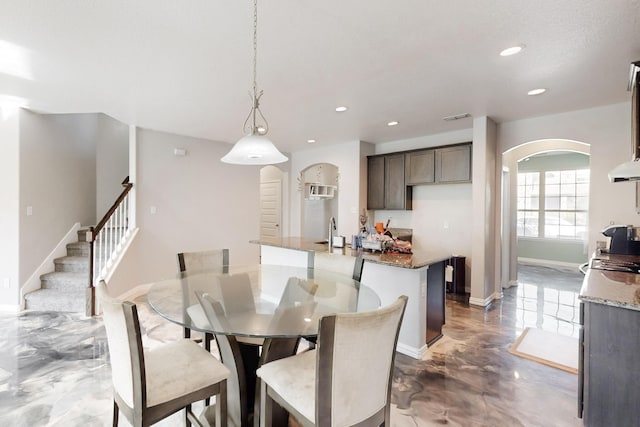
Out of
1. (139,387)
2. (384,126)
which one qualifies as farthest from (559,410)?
(384,126)

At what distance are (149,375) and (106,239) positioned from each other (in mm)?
3339

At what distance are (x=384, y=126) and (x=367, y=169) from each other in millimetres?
1227

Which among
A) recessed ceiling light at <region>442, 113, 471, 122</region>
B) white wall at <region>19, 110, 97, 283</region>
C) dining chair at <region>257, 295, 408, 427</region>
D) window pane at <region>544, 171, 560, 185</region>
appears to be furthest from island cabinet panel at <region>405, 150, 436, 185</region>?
white wall at <region>19, 110, 97, 283</region>

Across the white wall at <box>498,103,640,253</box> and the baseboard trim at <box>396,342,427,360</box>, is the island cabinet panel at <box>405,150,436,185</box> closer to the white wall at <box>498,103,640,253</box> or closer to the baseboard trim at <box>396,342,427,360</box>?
the white wall at <box>498,103,640,253</box>

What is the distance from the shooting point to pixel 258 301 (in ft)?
6.88

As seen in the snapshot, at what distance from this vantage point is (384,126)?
14.9ft

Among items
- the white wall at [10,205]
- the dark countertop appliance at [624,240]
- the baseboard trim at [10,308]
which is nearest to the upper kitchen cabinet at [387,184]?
the dark countertop appliance at [624,240]

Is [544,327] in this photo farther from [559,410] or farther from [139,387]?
[139,387]

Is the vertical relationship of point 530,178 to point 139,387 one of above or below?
Answer: above

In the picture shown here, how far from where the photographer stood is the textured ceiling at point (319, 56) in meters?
1.87

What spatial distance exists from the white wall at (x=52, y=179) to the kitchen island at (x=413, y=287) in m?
3.79

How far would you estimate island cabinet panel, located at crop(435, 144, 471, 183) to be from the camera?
4.45 meters

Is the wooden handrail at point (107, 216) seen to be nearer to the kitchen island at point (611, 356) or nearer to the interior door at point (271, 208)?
the interior door at point (271, 208)

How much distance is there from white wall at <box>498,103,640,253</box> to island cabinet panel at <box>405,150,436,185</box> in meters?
1.57
